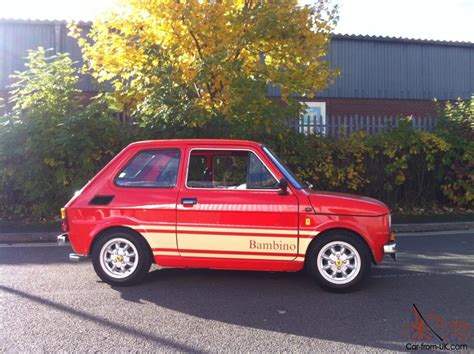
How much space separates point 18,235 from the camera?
870 centimetres

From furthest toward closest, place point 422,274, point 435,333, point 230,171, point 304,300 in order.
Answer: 1. point 422,274
2. point 230,171
3. point 304,300
4. point 435,333

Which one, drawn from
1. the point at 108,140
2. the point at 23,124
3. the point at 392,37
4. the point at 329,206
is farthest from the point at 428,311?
the point at 392,37

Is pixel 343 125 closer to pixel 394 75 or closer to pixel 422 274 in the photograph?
pixel 422 274

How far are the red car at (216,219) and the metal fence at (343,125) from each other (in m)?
6.25

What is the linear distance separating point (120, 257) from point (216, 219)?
1256mm

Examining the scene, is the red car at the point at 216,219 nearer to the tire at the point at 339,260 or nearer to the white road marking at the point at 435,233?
the tire at the point at 339,260

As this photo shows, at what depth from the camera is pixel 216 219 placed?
5.31 m

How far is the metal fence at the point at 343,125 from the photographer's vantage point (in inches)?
471

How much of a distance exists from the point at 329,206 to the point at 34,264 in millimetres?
4375

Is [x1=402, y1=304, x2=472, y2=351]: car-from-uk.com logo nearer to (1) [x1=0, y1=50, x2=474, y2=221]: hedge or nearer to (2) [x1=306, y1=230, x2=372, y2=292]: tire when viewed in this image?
(2) [x1=306, y1=230, x2=372, y2=292]: tire

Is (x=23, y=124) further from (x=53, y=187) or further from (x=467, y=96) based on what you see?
(x=467, y=96)

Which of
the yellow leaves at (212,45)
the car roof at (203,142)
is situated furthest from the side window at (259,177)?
the yellow leaves at (212,45)

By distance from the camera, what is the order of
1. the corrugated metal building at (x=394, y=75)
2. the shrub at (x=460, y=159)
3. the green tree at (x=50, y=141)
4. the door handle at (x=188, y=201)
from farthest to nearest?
the corrugated metal building at (x=394, y=75) < the shrub at (x=460, y=159) < the green tree at (x=50, y=141) < the door handle at (x=188, y=201)

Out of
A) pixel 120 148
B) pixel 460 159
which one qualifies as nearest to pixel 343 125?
pixel 460 159
